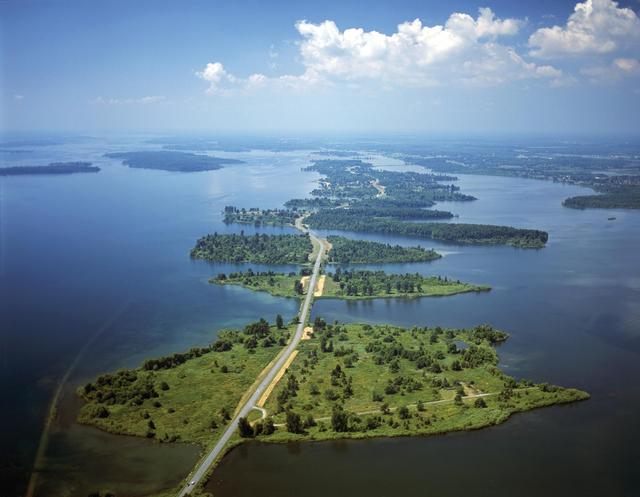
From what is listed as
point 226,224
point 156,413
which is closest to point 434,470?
point 156,413

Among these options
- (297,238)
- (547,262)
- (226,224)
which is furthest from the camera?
(226,224)

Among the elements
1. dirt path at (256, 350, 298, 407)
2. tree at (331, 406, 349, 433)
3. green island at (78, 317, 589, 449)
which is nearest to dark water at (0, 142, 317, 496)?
green island at (78, 317, 589, 449)

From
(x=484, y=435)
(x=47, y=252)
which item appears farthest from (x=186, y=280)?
(x=484, y=435)

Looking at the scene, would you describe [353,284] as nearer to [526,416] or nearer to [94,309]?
[94,309]

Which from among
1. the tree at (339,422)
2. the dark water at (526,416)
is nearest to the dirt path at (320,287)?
the dark water at (526,416)

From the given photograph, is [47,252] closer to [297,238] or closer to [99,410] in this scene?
[297,238]

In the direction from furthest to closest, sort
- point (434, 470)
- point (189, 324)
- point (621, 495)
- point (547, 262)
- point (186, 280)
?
point (547, 262)
point (186, 280)
point (189, 324)
point (434, 470)
point (621, 495)

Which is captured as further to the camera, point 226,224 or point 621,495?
point 226,224

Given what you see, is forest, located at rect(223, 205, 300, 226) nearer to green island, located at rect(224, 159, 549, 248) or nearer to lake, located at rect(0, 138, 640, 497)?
green island, located at rect(224, 159, 549, 248)
